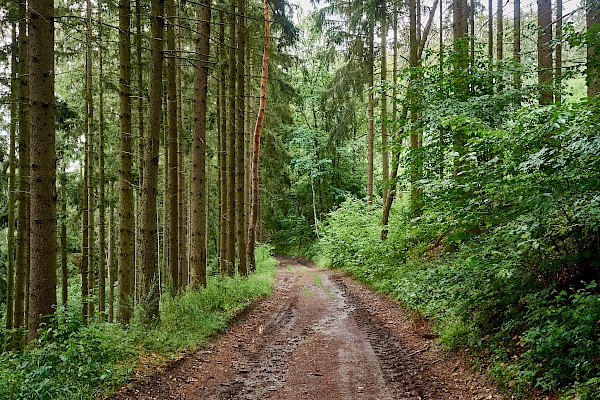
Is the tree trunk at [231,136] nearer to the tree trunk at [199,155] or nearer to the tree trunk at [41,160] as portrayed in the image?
the tree trunk at [199,155]

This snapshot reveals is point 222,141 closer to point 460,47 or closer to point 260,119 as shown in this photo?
point 260,119

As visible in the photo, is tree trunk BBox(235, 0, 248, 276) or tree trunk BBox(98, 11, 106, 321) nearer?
tree trunk BBox(98, 11, 106, 321)

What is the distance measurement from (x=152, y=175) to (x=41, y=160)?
2624 mm

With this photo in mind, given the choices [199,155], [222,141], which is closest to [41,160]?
[199,155]

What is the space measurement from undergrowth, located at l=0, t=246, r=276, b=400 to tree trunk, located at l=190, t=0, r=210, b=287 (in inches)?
85.6

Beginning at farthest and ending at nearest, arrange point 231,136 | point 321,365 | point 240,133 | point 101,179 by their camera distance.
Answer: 1. point 240,133
2. point 231,136
3. point 101,179
4. point 321,365

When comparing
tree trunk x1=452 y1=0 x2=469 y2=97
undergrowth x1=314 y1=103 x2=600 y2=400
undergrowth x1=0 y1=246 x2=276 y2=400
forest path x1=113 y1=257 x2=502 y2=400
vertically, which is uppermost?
tree trunk x1=452 y1=0 x2=469 y2=97

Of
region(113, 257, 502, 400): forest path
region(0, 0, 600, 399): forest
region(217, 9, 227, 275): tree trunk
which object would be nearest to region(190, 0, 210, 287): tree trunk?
region(0, 0, 600, 399): forest

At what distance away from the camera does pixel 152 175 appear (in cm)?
875

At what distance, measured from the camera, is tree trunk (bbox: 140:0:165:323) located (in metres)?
8.51

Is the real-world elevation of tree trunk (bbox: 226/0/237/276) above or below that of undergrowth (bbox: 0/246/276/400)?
above

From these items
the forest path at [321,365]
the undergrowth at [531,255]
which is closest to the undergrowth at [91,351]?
the forest path at [321,365]

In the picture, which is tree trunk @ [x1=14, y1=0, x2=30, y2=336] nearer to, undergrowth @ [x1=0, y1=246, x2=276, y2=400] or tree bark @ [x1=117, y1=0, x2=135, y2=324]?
tree bark @ [x1=117, y1=0, x2=135, y2=324]

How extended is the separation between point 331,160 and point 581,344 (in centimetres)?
3209
